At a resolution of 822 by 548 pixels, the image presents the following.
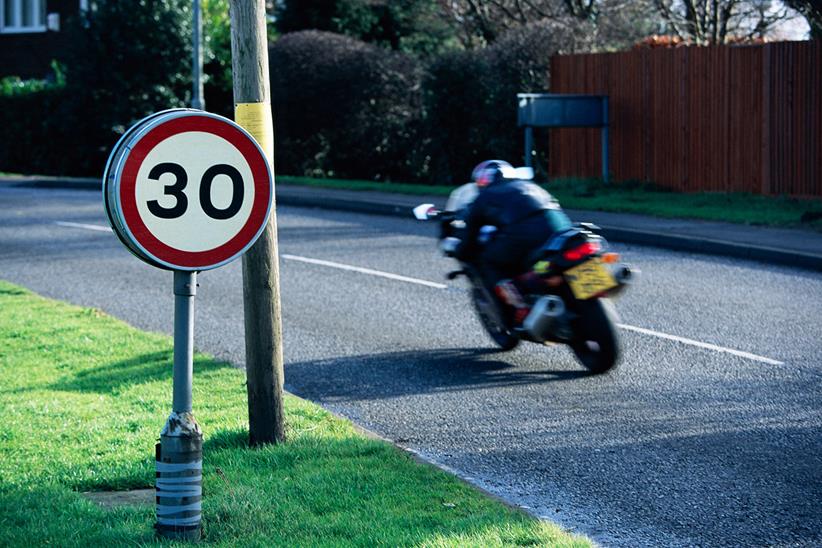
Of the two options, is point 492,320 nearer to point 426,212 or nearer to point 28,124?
point 426,212

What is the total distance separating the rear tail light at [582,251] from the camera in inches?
328

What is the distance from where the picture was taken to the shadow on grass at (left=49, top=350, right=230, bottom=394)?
8180 millimetres

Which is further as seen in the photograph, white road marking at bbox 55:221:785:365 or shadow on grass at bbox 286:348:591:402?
white road marking at bbox 55:221:785:365

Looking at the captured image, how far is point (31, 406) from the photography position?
750cm

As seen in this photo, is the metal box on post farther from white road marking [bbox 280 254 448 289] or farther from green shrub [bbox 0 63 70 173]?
green shrub [bbox 0 63 70 173]

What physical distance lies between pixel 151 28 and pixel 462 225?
22.0 metres

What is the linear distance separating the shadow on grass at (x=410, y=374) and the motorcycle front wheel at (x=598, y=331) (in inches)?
6.5

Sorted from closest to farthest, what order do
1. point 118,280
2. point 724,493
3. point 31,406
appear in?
point 724,493 → point 31,406 → point 118,280

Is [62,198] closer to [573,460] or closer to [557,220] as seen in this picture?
[557,220]

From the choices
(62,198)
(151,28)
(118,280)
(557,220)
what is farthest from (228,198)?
(151,28)

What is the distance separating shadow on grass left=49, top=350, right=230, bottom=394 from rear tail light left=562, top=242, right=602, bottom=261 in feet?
8.30

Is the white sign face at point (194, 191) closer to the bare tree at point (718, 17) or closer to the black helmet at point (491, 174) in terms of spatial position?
the black helmet at point (491, 174)

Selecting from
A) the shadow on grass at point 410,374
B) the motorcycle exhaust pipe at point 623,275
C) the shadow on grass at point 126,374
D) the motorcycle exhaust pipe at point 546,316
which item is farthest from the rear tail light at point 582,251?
the shadow on grass at point 126,374

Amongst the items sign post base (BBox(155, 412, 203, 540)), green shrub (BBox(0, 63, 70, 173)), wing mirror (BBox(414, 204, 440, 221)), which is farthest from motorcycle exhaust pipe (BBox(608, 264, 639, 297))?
green shrub (BBox(0, 63, 70, 173))
